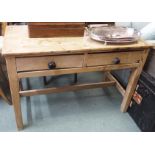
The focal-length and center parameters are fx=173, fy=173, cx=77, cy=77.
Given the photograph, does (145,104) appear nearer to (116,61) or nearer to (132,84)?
(132,84)

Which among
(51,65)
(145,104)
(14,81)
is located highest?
(51,65)

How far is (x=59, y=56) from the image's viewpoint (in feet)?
3.52

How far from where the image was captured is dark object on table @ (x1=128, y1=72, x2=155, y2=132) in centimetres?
132

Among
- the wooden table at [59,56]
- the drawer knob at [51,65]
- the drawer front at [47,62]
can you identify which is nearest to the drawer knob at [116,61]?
the wooden table at [59,56]

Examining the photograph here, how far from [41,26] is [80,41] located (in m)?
0.28

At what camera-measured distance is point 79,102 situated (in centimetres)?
178

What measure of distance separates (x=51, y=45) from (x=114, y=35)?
0.50 meters

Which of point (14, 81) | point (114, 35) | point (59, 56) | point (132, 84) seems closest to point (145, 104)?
point (132, 84)

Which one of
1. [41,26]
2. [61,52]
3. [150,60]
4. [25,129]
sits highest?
[41,26]

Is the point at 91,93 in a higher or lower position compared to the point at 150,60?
lower

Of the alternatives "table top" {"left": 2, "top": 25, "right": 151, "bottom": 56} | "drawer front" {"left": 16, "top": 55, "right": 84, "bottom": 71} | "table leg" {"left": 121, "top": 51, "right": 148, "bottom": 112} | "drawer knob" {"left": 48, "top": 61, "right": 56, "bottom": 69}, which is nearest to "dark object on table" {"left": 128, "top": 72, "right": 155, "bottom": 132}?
"table leg" {"left": 121, "top": 51, "right": 148, "bottom": 112}

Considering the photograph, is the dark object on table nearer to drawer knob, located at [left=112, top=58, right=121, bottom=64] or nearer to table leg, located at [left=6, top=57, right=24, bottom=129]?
drawer knob, located at [left=112, top=58, right=121, bottom=64]
